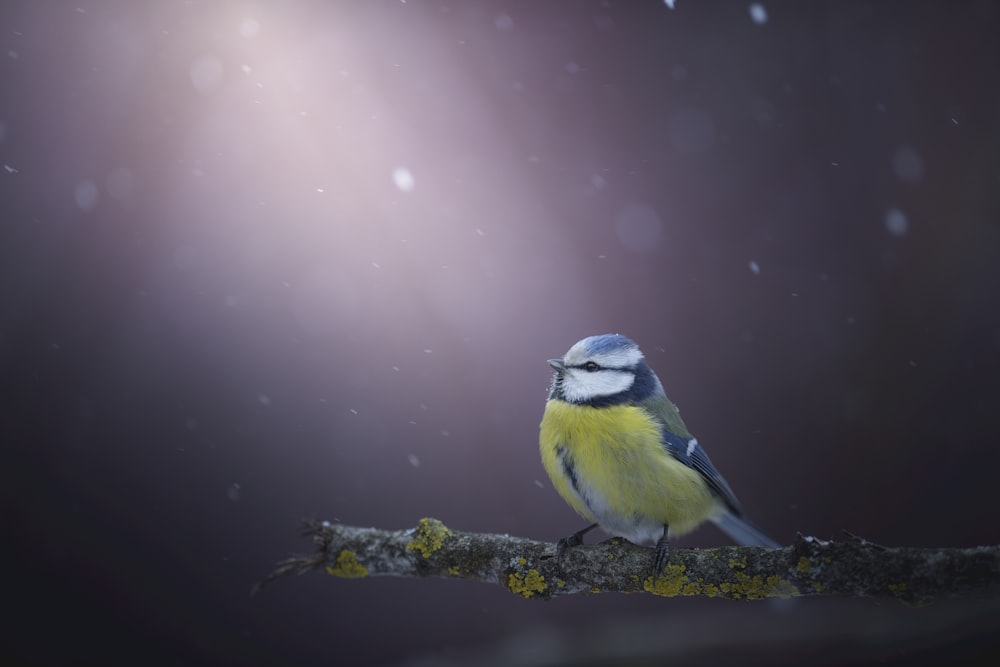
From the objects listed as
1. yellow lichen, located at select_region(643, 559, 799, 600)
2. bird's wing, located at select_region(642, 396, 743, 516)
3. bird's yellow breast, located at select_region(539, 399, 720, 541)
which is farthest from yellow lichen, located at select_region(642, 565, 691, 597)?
bird's wing, located at select_region(642, 396, 743, 516)

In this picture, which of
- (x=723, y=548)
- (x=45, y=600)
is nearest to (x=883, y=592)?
(x=723, y=548)

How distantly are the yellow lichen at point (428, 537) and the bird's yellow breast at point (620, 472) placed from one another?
9.2 inches

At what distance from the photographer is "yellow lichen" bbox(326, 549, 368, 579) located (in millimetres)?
1233

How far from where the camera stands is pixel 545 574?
1155mm

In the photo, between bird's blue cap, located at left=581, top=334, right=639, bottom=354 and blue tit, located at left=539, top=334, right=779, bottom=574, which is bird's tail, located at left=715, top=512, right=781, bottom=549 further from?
bird's blue cap, located at left=581, top=334, right=639, bottom=354

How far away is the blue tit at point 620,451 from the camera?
1169 mm

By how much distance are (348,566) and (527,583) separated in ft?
1.13

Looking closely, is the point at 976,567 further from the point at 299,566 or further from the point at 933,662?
the point at 933,662

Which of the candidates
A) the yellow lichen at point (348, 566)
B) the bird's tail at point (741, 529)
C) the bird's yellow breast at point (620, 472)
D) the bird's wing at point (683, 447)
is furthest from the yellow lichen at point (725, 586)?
the yellow lichen at point (348, 566)

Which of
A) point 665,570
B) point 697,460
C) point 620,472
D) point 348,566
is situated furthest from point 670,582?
point 348,566

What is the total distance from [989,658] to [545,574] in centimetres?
128

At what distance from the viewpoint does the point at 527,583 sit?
3.81 ft

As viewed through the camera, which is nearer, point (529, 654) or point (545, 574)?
point (545, 574)

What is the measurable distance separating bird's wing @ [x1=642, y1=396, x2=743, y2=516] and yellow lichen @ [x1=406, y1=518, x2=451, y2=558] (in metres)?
0.45
